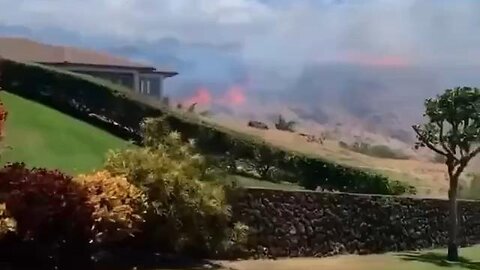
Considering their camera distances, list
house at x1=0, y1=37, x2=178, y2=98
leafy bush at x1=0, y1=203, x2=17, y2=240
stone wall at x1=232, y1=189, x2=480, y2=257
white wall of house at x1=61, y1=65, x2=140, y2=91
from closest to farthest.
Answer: leafy bush at x1=0, y1=203, x2=17, y2=240 < stone wall at x1=232, y1=189, x2=480, y2=257 < white wall of house at x1=61, y1=65, x2=140, y2=91 < house at x1=0, y1=37, x2=178, y2=98

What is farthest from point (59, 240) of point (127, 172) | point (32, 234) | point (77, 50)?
point (77, 50)

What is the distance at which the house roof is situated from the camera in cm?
4488

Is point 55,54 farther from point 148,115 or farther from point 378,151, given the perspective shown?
point 378,151

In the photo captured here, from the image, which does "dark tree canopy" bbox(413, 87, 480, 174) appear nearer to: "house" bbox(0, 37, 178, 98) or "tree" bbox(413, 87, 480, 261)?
"tree" bbox(413, 87, 480, 261)

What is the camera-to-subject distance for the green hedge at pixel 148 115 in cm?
2830

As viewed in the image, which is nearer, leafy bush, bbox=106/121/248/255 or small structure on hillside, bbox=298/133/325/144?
leafy bush, bbox=106/121/248/255

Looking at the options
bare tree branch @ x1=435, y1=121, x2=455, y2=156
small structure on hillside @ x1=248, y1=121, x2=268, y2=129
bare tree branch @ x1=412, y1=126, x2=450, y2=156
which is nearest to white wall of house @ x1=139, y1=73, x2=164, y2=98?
small structure on hillside @ x1=248, y1=121, x2=268, y2=129

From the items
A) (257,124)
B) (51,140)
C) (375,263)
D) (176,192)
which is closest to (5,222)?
(176,192)

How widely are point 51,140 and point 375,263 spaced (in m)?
9.73

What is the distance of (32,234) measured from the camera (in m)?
16.6

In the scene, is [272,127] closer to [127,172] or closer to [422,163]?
[422,163]

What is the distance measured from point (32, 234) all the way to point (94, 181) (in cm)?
183

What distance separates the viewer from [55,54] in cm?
4606

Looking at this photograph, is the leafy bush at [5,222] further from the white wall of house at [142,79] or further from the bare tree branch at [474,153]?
the white wall of house at [142,79]
